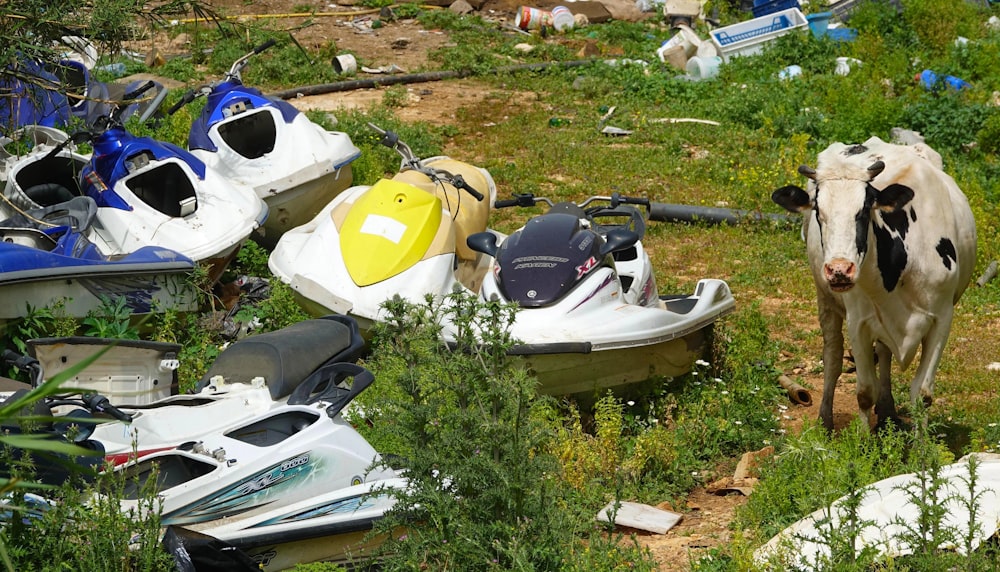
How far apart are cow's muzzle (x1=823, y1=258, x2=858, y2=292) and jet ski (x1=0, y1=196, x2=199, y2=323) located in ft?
13.9

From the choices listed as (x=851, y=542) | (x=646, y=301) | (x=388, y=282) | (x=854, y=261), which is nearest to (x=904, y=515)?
(x=851, y=542)

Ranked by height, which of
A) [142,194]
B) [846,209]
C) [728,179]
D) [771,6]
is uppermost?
[846,209]

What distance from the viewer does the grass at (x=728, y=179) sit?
19.4 feet

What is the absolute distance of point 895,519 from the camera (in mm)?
4445

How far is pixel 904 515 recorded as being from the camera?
452 centimetres

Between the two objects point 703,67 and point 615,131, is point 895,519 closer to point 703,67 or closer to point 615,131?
point 615,131

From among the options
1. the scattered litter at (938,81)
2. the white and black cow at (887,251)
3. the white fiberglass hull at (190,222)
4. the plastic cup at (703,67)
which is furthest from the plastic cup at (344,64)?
the white and black cow at (887,251)

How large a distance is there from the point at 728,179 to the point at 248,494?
8.28m

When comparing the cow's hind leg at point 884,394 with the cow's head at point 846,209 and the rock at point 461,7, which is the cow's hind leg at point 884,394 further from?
the rock at point 461,7

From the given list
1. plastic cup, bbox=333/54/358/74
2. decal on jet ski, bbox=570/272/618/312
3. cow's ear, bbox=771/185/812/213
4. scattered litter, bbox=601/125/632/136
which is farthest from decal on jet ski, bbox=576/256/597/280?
plastic cup, bbox=333/54/358/74

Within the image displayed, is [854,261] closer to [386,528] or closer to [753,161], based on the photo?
[386,528]

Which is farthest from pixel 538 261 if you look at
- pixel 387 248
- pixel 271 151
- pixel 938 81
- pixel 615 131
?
pixel 938 81

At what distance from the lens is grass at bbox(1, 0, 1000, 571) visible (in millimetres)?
5906

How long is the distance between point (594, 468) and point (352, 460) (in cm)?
150
